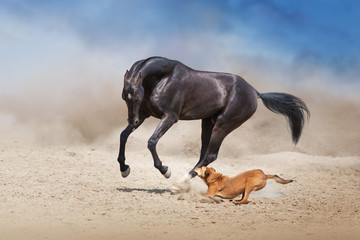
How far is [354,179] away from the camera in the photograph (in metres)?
11.6

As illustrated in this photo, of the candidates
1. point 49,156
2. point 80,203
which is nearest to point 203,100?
point 80,203

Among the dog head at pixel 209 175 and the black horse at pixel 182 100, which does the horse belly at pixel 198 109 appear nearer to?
the black horse at pixel 182 100

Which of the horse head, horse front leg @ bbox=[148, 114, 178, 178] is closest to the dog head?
horse front leg @ bbox=[148, 114, 178, 178]

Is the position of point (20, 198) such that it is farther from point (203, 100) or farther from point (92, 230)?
point (203, 100)

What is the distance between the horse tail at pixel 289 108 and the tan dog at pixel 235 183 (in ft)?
7.48

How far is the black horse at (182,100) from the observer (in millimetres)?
7983

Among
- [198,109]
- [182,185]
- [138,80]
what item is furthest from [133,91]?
[182,185]

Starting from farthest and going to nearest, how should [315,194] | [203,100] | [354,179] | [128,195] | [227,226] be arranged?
[354,179] < [315,194] < [203,100] < [128,195] < [227,226]

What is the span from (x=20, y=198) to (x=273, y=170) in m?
7.07

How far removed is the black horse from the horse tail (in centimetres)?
44

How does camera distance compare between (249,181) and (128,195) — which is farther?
(128,195)

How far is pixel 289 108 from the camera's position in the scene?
957cm

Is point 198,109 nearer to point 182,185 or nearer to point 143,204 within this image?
point 182,185

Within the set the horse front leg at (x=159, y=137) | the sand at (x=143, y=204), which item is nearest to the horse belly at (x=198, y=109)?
the horse front leg at (x=159, y=137)
